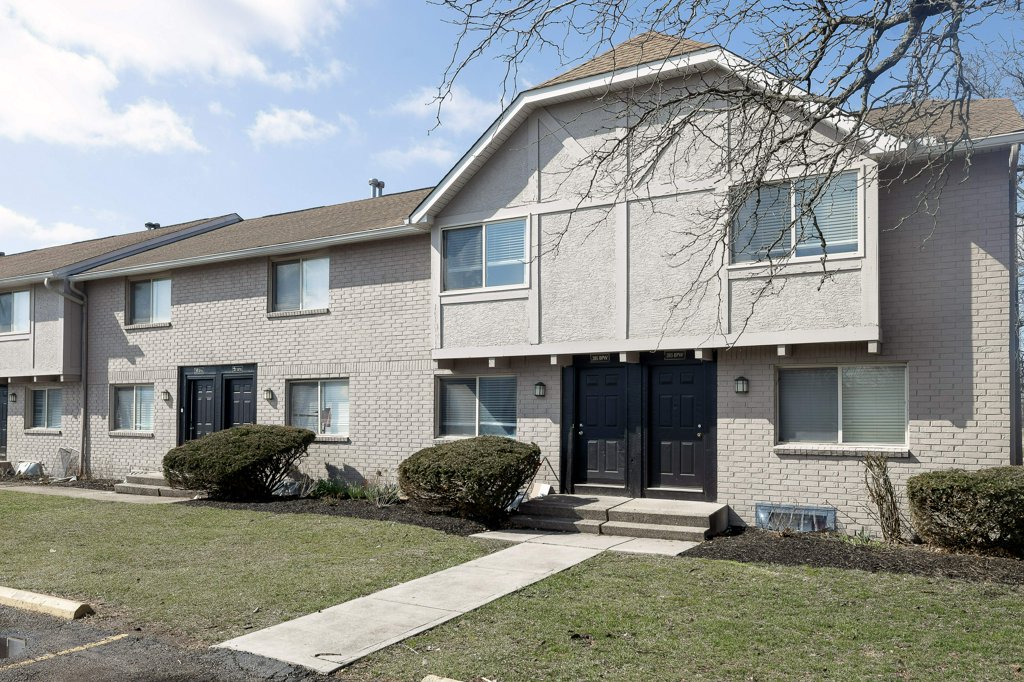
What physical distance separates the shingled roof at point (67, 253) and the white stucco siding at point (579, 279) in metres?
13.5

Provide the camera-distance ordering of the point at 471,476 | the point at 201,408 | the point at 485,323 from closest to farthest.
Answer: the point at 471,476, the point at 485,323, the point at 201,408

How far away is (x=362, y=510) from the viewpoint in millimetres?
13461

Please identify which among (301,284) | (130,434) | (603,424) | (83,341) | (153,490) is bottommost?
(153,490)

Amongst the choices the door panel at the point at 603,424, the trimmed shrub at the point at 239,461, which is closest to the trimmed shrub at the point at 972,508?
the door panel at the point at 603,424

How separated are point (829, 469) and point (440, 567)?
18.3 feet

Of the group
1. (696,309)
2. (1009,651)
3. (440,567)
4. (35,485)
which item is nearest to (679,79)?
(696,309)

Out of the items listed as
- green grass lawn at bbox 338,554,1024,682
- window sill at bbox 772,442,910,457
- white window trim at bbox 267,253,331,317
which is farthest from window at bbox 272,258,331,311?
green grass lawn at bbox 338,554,1024,682

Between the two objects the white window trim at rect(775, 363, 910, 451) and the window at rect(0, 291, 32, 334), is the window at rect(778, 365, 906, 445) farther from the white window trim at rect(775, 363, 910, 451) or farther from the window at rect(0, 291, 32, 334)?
the window at rect(0, 291, 32, 334)

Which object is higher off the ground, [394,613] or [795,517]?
[795,517]

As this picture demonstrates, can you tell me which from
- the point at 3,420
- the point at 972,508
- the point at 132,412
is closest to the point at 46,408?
the point at 3,420

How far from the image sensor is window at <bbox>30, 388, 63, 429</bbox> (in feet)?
69.2

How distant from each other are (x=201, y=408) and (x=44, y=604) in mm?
10671

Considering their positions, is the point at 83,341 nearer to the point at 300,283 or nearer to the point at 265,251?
the point at 265,251

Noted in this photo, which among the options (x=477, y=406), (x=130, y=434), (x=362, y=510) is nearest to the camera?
(x=362, y=510)
